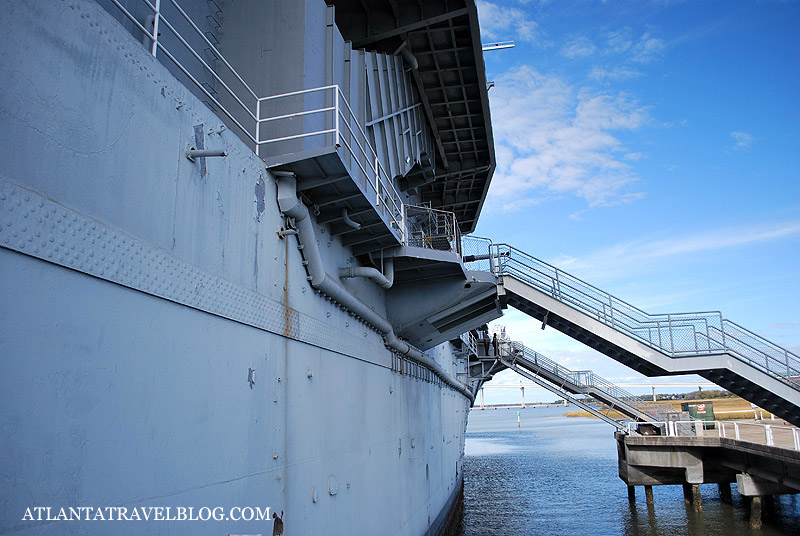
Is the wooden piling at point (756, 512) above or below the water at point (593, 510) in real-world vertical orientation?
above

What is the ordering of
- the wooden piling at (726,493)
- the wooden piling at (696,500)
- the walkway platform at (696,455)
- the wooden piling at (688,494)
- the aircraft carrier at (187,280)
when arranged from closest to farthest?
the aircraft carrier at (187,280), the walkway platform at (696,455), the wooden piling at (696,500), the wooden piling at (688,494), the wooden piling at (726,493)

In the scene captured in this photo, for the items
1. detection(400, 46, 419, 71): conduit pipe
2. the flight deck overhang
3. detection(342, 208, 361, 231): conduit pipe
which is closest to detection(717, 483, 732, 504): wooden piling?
the flight deck overhang

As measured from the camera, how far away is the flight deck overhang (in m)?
13.5

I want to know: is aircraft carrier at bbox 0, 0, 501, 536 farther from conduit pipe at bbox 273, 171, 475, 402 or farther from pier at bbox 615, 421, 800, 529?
pier at bbox 615, 421, 800, 529

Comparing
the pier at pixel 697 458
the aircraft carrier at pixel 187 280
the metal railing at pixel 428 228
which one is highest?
the metal railing at pixel 428 228

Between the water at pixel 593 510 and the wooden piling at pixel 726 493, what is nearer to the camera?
the water at pixel 593 510

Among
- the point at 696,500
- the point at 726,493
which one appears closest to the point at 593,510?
the point at 696,500

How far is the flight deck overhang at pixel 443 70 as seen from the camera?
1347 centimetres

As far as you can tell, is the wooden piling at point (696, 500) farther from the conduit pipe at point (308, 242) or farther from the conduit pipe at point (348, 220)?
the conduit pipe at point (348, 220)

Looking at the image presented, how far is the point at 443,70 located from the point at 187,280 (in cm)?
1300

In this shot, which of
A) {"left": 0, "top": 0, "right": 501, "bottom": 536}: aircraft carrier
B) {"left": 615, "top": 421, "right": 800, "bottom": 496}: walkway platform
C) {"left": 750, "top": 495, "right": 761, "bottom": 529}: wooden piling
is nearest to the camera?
{"left": 0, "top": 0, "right": 501, "bottom": 536}: aircraft carrier

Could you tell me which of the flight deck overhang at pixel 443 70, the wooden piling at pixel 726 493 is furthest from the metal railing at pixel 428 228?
the wooden piling at pixel 726 493

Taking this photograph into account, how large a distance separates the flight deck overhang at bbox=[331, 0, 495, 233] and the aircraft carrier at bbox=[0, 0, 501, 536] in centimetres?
231

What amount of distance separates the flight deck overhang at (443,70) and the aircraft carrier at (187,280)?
231 centimetres
